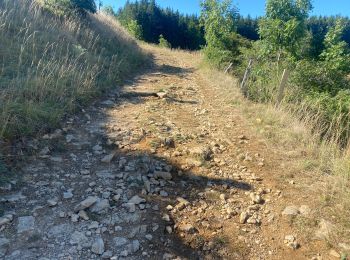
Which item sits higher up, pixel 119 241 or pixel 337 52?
pixel 337 52

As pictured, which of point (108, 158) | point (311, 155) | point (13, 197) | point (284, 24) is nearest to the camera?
point (13, 197)

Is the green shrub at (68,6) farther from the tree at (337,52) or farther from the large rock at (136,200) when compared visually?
the large rock at (136,200)

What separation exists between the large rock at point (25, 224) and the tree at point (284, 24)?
6.88m

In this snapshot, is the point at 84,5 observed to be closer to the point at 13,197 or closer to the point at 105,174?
the point at 105,174

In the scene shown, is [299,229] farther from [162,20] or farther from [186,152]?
[162,20]

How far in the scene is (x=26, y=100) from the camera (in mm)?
4301

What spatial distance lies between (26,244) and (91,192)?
Result: 0.85 m

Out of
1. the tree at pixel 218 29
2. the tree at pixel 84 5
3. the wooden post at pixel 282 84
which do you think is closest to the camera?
the wooden post at pixel 282 84

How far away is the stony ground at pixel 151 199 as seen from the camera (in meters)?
2.60

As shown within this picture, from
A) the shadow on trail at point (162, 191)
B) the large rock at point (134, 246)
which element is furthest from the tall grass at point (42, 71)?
the large rock at point (134, 246)

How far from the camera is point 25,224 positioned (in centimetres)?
266

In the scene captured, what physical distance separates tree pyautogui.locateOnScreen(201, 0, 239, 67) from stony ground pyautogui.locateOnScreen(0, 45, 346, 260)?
8028 mm

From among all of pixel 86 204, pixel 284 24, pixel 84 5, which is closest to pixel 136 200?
pixel 86 204

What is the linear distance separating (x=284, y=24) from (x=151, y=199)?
6.19m
